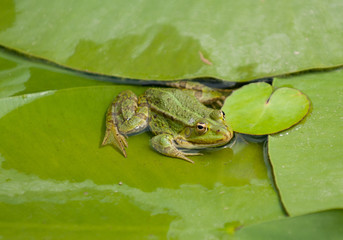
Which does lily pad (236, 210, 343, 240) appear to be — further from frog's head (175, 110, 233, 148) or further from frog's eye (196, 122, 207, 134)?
frog's eye (196, 122, 207, 134)

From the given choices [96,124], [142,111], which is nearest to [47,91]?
[96,124]

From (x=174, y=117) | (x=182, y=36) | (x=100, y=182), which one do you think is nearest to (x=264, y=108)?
(x=174, y=117)

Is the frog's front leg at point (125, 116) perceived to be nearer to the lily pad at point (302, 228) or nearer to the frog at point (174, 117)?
the frog at point (174, 117)

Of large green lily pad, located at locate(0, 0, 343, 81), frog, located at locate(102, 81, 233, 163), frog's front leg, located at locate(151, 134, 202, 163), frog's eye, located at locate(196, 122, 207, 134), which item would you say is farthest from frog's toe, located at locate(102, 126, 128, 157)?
frog's eye, located at locate(196, 122, 207, 134)

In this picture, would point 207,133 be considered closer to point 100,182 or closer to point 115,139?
point 115,139

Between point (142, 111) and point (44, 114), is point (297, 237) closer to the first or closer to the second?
point (142, 111)


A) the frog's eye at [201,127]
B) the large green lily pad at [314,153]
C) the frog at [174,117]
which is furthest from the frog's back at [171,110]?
the large green lily pad at [314,153]

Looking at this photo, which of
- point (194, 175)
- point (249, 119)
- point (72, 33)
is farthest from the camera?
point (72, 33)
